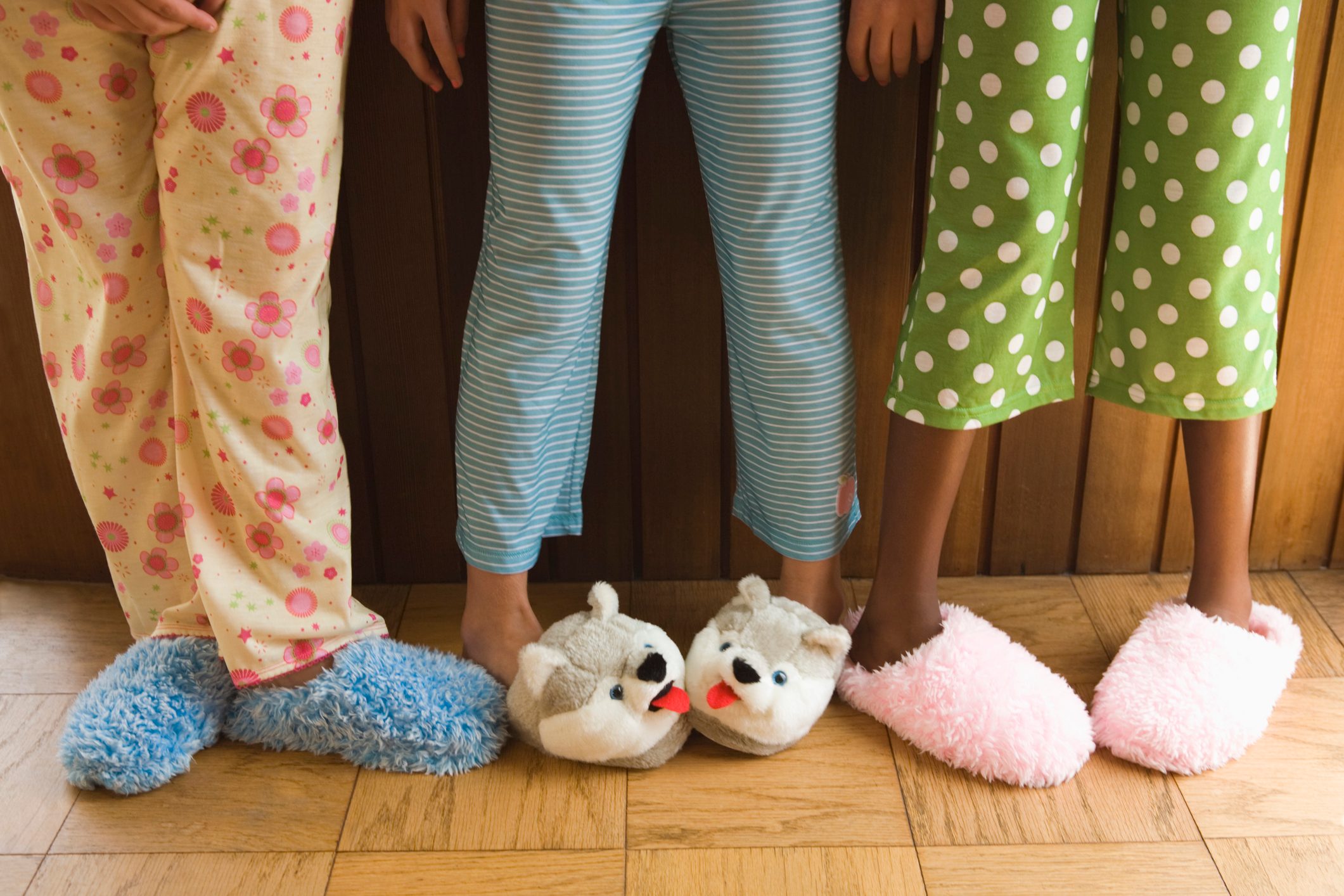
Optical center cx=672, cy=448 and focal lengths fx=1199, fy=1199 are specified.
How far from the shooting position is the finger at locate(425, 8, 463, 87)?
107 cm

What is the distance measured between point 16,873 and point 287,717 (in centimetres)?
25

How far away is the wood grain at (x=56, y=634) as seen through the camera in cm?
128

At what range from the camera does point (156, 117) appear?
100 cm

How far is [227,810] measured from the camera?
1.10 m

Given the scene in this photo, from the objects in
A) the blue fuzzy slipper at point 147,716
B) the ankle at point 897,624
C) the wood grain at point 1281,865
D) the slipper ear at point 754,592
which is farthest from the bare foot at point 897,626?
the blue fuzzy slipper at point 147,716

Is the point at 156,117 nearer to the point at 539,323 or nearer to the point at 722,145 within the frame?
the point at 539,323

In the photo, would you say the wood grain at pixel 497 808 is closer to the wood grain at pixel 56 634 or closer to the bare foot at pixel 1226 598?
the wood grain at pixel 56 634

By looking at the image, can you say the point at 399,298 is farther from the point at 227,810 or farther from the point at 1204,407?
the point at 1204,407

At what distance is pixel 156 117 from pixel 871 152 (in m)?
0.68

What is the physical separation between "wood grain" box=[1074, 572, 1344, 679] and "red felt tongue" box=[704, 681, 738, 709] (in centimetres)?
45

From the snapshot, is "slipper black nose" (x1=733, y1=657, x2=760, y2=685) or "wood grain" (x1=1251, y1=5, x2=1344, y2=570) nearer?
"slipper black nose" (x1=733, y1=657, x2=760, y2=685)

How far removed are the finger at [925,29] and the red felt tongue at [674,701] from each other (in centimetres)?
63

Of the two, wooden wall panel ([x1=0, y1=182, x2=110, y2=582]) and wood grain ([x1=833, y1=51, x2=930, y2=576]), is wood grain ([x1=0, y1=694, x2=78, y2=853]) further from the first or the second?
wood grain ([x1=833, y1=51, x2=930, y2=576])

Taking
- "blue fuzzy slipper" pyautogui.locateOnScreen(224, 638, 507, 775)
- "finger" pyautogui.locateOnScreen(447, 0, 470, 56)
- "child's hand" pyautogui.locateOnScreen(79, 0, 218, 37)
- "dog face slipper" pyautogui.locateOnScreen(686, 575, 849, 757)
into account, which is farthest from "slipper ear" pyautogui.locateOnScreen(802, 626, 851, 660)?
"child's hand" pyautogui.locateOnScreen(79, 0, 218, 37)
